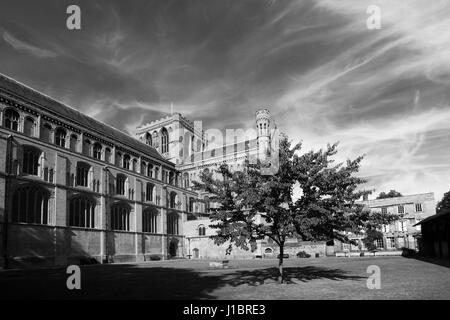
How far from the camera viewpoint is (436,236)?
4159cm

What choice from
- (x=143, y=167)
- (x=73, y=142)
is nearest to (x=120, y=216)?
(x=143, y=167)

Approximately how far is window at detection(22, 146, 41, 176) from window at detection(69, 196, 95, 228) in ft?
20.6

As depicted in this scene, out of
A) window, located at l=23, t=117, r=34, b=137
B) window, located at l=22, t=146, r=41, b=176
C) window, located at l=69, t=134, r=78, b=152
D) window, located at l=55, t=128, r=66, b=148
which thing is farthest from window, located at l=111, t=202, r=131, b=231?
window, located at l=23, t=117, r=34, b=137

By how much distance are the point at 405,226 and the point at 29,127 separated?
2380 inches

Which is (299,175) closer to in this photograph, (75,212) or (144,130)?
(75,212)

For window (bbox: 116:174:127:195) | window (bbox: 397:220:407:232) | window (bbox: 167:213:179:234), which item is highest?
window (bbox: 116:174:127:195)

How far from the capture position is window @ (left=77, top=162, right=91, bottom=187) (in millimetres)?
47469

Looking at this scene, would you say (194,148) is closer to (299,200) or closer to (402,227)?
(402,227)

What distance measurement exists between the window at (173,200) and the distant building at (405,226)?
2931 centimetres

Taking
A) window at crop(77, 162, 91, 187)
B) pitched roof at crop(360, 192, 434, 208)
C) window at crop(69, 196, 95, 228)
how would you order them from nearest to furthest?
window at crop(69, 196, 95, 228)
window at crop(77, 162, 91, 187)
pitched roof at crop(360, 192, 434, 208)

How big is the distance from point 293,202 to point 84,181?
36.9 meters

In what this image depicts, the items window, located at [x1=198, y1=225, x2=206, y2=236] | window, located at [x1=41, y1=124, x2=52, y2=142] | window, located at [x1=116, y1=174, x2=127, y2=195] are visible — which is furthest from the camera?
window, located at [x1=198, y1=225, x2=206, y2=236]

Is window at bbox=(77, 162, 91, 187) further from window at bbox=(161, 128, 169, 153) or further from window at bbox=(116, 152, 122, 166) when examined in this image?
window at bbox=(161, 128, 169, 153)
